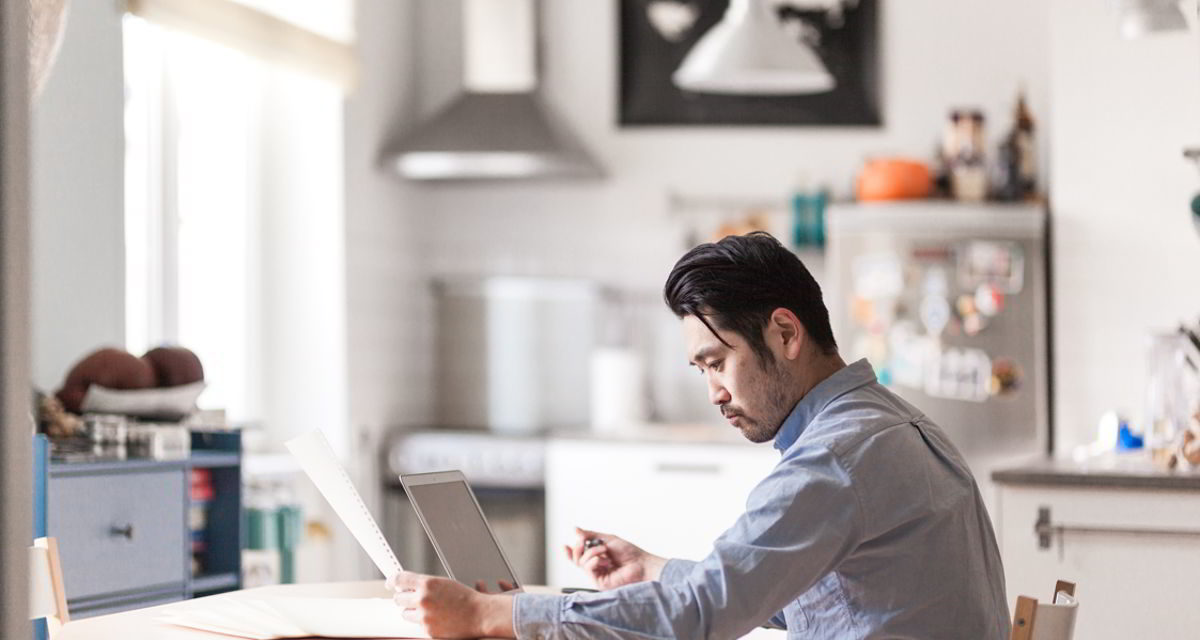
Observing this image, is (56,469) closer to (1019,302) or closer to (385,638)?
(385,638)

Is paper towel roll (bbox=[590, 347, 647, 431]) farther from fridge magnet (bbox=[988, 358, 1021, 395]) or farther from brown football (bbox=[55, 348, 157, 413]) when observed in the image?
brown football (bbox=[55, 348, 157, 413])

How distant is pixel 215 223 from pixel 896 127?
7.94ft

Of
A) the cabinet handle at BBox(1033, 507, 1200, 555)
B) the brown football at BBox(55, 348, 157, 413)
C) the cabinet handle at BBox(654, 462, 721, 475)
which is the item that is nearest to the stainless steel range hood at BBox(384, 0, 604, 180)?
the cabinet handle at BBox(654, 462, 721, 475)

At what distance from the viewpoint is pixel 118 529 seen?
308 cm

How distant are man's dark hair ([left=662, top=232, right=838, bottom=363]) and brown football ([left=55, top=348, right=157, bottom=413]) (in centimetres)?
188

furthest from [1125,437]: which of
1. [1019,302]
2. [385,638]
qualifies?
[385,638]

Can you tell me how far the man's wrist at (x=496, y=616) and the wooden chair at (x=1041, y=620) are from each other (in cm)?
62

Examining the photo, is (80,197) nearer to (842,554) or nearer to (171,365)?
(171,365)

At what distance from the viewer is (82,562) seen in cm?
297

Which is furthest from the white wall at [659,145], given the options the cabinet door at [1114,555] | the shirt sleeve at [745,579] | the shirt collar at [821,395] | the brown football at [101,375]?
the shirt sleeve at [745,579]

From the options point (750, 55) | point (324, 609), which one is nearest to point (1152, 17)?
point (750, 55)

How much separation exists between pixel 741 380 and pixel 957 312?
3.25 metres

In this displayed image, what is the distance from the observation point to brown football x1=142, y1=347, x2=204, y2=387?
3459mm

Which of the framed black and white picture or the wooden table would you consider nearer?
the wooden table
